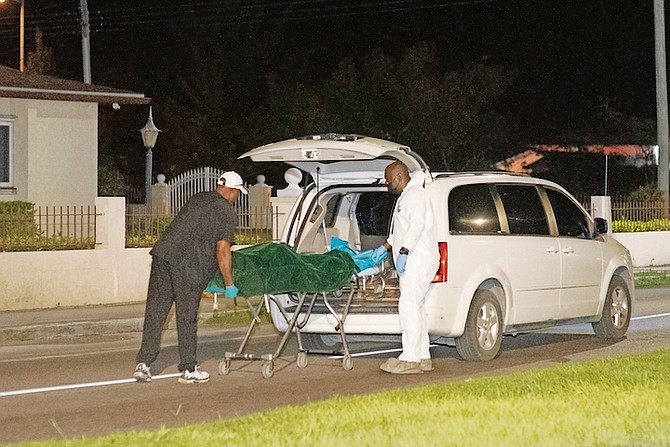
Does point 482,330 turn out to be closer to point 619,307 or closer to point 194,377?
point 619,307

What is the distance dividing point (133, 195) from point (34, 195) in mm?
15589

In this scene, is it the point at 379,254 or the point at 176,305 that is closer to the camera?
the point at 176,305

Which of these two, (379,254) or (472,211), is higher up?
(472,211)

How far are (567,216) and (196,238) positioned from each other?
4.91 m

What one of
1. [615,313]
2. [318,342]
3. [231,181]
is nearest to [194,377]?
[231,181]

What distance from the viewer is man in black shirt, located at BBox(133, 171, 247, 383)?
1136 cm

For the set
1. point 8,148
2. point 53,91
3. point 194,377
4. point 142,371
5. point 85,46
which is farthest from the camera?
point 85,46

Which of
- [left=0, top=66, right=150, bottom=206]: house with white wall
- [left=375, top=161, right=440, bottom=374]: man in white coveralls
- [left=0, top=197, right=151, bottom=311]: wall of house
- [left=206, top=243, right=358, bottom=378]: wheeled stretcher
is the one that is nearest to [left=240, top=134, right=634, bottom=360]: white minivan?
[left=375, top=161, right=440, bottom=374]: man in white coveralls

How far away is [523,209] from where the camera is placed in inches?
548

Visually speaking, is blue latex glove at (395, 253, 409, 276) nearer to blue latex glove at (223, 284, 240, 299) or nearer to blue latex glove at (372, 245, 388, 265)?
blue latex glove at (372, 245, 388, 265)

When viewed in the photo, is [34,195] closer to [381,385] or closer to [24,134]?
[24,134]

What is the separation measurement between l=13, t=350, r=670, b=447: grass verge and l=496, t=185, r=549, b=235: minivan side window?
2.97 metres

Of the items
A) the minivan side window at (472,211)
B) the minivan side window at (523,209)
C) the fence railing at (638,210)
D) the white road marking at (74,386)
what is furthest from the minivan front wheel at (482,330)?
the fence railing at (638,210)

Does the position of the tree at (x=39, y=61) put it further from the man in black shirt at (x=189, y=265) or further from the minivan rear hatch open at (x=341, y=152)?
the man in black shirt at (x=189, y=265)
